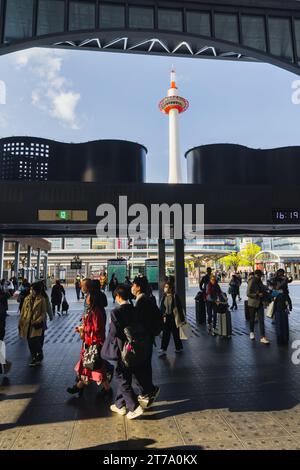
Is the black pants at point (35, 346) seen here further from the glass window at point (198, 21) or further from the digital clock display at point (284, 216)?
the glass window at point (198, 21)

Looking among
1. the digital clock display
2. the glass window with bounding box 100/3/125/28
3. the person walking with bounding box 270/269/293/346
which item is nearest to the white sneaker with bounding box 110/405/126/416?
the person walking with bounding box 270/269/293/346

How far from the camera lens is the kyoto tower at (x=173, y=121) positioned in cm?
5903

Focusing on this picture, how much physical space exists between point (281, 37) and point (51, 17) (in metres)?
6.56

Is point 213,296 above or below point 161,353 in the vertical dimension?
above

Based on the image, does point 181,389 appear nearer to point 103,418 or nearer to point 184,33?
point 103,418

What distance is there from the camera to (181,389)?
16.3ft

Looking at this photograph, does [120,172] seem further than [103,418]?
Yes

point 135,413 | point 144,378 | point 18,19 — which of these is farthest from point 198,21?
point 135,413

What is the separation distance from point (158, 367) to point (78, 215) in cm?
542

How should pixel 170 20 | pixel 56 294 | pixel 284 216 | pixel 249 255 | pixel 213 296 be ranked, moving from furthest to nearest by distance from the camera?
1. pixel 249 255
2. pixel 56 294
3. pixel 284 216
4. pixel 213 296
5. pixel 170 20

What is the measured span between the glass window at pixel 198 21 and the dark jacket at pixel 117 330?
8383mm

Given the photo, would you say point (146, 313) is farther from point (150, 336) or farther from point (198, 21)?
point (198, 21)

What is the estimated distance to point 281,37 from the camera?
895 centimetres
